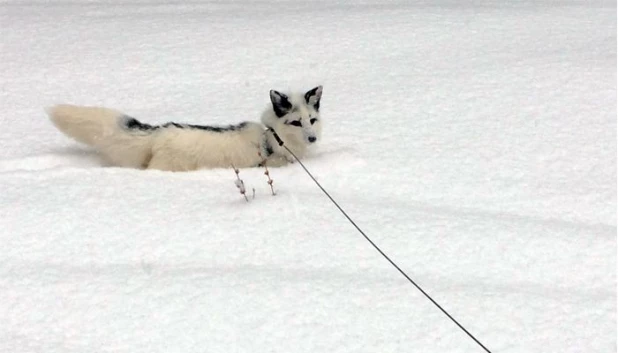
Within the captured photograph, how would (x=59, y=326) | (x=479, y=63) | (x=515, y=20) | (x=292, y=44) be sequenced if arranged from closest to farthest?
(x=59, y=326), (x=479, y=63), (x=292, y=44), (x=515, y=20)

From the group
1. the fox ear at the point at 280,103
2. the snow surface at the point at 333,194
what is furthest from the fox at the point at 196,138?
the snow surface at the point at 333,194

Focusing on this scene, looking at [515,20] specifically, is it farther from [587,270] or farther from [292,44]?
[587,270]

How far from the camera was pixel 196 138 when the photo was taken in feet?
12.9

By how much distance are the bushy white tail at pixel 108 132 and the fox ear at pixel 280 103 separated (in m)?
0.68

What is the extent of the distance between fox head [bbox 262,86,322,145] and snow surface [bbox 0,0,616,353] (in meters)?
0.15

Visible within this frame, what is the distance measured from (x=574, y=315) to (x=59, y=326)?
168 cm

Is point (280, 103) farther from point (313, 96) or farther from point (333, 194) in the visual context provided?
point (333, 194)

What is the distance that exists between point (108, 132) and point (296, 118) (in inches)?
38.9

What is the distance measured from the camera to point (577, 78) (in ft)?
16.2

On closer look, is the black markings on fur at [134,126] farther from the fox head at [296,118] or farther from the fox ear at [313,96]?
the fox ear at [313,96]

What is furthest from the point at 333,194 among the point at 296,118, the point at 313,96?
the point at 313,96

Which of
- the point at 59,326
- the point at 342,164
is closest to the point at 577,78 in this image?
the point at 342,164

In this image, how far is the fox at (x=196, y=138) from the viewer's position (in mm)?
3941

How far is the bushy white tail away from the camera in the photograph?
4000 millimetres
